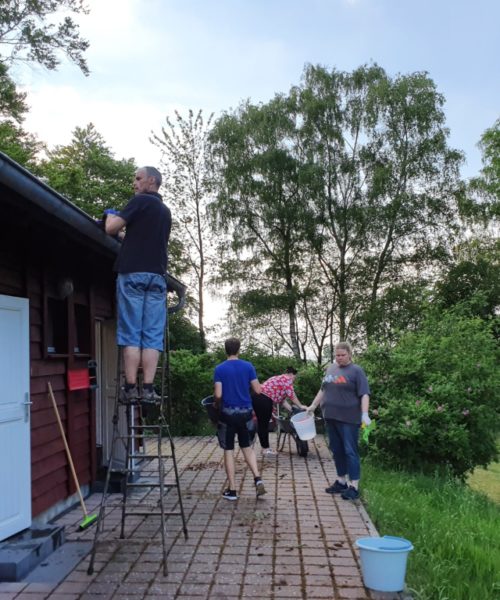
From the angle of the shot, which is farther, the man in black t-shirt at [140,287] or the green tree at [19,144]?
the green tree at [19,144]

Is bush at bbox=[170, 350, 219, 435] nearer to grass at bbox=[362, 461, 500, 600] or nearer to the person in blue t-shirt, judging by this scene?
grass at bbox=[362, 461, 500, 600]

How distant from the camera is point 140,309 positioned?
4828mm

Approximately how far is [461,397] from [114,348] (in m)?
5.31

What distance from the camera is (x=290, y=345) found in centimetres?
2611

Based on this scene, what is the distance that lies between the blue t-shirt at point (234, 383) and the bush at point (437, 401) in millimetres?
3082

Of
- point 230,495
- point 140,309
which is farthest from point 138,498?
point 140,309

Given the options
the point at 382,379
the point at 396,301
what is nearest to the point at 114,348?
the point at 382,379

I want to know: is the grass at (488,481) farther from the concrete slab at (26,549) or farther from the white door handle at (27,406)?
the white door handle at (27,406)

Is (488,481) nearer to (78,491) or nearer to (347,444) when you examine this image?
(347,444)

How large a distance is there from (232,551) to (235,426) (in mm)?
1992

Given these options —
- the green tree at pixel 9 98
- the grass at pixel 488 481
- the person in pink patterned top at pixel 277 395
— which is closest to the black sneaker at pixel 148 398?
the person in pink patterned top at pixel 277 395

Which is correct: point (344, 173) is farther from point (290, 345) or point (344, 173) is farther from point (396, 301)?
point (290, 345)

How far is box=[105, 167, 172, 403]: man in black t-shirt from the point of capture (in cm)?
477

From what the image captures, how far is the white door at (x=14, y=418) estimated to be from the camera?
5195 millimetres
